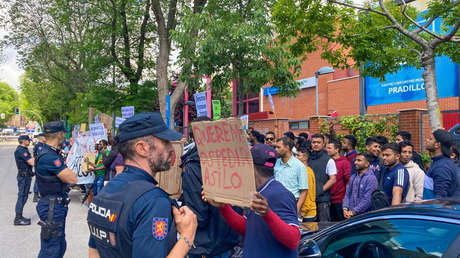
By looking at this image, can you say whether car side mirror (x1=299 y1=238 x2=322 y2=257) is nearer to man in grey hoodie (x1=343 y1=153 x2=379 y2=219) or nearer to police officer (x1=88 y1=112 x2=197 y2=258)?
police officer (x1=88 y1=112 x2=197 y2=258)

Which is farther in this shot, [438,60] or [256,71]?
[438,60]

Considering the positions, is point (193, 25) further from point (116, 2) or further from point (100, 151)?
point (116, 2)

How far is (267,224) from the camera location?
7.16 feet

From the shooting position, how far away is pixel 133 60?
17094 millimetres

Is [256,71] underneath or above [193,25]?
underneath

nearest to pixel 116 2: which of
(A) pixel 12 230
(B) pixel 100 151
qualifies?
(B) pixel 100 151

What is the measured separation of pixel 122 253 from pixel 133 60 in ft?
53.6

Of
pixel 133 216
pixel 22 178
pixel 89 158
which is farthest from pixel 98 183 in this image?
pixel 133 216

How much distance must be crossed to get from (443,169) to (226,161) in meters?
3.62

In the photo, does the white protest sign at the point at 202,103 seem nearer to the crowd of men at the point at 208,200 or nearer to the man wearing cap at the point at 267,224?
the crowd of men at the point at 208,200

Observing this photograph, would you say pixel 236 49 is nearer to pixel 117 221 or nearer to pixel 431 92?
pixel 431 92

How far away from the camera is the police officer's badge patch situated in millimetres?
1618

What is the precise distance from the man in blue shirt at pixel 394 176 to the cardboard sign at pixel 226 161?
3360mm

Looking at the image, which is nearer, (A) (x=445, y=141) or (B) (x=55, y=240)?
(B) (x=55, y=240)
